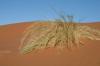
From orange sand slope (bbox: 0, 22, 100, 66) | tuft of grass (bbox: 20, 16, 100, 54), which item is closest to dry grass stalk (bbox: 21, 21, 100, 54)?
tuft of grass (bbox: 20, 16, 100, 54)

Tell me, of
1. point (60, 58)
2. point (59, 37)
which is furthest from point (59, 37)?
point (60, 58)

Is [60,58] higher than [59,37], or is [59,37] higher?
[59,37]

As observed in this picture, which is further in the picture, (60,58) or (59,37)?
(59,37)

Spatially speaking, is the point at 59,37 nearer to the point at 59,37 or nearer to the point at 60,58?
the point at 59,37

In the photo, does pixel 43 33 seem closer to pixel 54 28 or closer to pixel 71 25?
pixel 54 28

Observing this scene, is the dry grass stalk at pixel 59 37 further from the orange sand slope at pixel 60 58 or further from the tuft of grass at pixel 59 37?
the orange sand slope at pixel 60 58

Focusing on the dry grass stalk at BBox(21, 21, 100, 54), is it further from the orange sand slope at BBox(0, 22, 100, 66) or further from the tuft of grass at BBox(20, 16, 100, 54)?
the orange sand slope at BBox(0, 22, 100, 66)

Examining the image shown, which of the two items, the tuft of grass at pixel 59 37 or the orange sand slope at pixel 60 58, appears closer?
the orange sand slope at pixel 60 58

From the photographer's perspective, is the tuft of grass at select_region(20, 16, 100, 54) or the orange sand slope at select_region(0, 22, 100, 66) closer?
the orange sand slope at select_region(0, 22, 100, 66)

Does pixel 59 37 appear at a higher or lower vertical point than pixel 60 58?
higher

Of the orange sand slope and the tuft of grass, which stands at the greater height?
the tuft of grass

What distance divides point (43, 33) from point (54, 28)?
1.08 ft

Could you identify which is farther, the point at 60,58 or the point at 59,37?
the point at 59,37

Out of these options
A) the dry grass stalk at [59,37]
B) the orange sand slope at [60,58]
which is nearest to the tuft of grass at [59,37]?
the dry grass stalk at [59,37]
